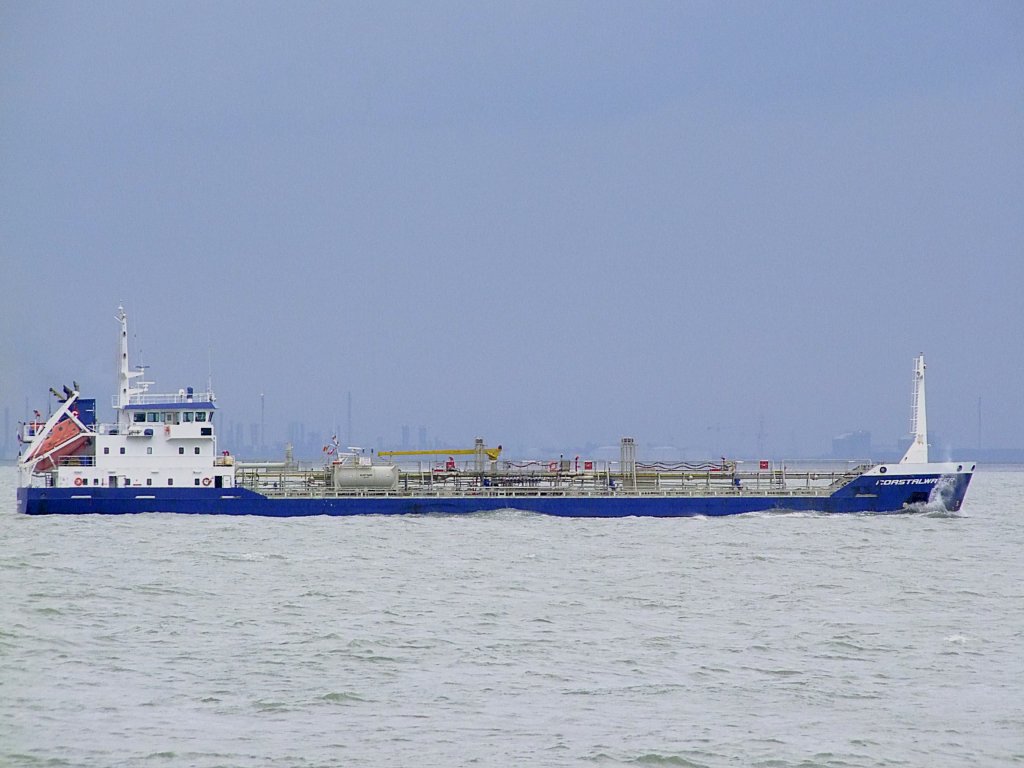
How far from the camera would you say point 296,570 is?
129 ft

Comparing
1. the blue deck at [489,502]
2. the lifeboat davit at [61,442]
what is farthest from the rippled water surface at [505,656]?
the lifeboat davit at [61,442]

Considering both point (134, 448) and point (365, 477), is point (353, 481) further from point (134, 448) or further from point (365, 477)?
point (134, 448)

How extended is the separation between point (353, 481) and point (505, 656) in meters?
39.5

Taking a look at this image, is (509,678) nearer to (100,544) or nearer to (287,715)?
(287,715)

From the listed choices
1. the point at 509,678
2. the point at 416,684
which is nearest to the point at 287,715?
the point at 416,684

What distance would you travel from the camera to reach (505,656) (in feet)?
84.3

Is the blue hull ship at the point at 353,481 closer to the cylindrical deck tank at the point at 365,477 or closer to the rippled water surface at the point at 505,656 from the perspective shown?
the cylindrical deck tank at the point at 365,477

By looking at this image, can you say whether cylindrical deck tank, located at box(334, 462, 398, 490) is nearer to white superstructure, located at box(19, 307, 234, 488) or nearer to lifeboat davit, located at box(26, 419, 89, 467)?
white superstructure, located at box(19, 307, 234, 488)

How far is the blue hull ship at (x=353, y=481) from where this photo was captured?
6078 cm

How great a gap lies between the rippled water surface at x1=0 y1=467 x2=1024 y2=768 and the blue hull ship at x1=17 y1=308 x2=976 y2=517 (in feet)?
45.5

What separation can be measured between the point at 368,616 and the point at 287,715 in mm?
9817

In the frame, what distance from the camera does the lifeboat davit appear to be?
61.4 meters

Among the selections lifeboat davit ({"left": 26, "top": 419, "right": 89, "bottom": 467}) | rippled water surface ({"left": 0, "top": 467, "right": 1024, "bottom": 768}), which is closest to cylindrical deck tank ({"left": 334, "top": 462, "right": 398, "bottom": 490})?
lifeboat davit ({"left": 26, "top": 419, "right": 89, "bottom": 467})

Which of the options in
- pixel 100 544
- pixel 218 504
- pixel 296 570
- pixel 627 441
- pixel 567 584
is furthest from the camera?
pixel 627 441
